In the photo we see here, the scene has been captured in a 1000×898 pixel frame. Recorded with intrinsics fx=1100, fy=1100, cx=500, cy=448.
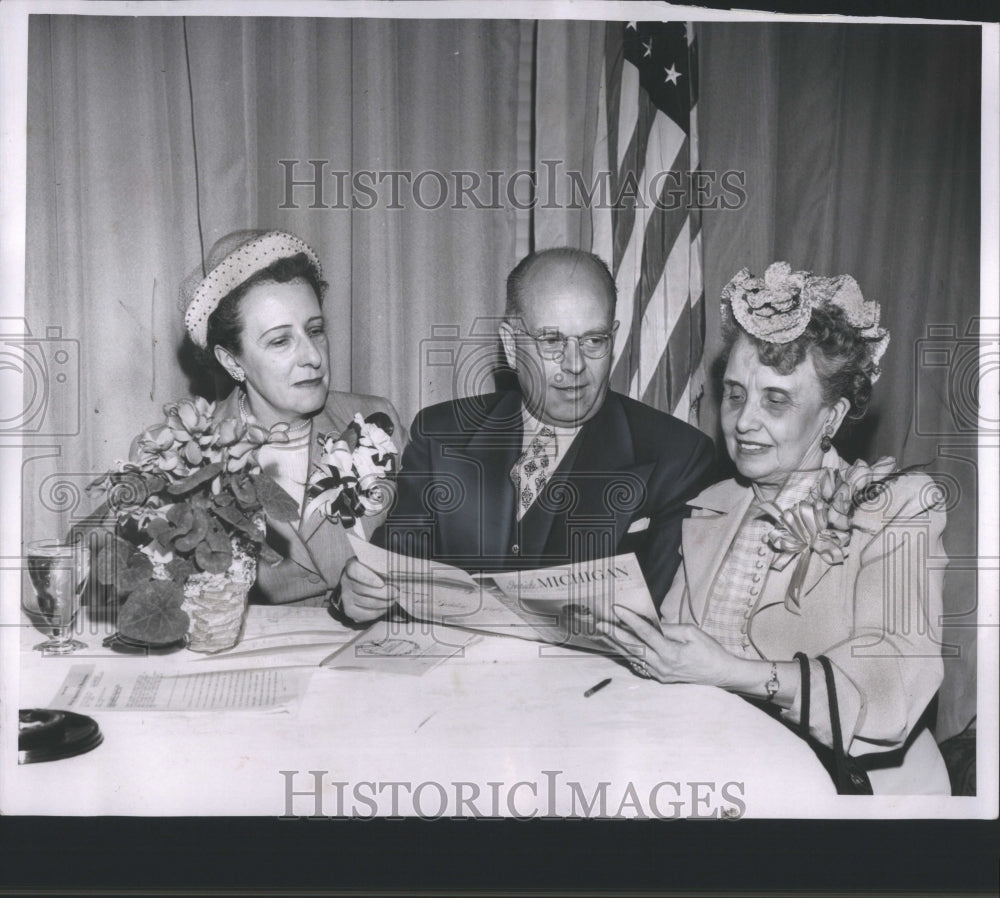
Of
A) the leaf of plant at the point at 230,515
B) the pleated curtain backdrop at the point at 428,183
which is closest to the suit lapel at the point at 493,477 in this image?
the pleated curtain backdrop at the point at 428,183

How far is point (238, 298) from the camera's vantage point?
2.69m

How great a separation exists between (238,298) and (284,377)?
8.7 inches

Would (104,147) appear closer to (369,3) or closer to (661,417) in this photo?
(369,3)

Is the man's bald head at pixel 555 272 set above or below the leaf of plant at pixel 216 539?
above

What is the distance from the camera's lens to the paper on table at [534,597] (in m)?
2.72

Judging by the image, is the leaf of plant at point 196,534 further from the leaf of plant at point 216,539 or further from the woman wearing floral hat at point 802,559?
the woman wearing floral hat at point 802,559

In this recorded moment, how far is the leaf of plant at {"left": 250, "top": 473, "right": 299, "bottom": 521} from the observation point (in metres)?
2.62

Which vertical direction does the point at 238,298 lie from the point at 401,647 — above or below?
above

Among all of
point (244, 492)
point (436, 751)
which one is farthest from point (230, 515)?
point (436, 751)

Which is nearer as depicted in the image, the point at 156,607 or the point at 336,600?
the point at 156,607

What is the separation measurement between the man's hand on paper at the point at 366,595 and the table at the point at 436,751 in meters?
0.09

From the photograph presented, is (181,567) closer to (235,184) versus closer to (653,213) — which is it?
(235,184)

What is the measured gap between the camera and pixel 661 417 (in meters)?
2.74

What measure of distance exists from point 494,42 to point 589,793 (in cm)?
186
